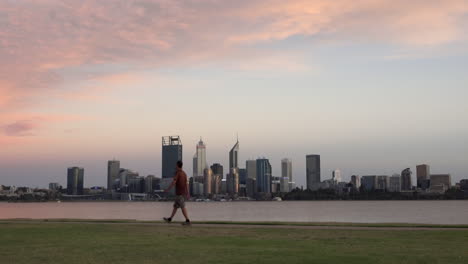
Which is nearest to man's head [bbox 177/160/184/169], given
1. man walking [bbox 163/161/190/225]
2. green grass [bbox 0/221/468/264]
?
man walking [bbox 163/161/190/225]

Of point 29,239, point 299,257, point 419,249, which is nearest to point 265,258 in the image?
point 299,257

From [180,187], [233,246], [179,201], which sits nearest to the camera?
[233,246]

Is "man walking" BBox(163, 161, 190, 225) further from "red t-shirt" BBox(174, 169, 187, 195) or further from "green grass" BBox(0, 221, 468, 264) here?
"green grass" BBox(0, 221, 468, 264)

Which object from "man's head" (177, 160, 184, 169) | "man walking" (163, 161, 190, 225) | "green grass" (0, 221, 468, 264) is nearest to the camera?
"green grass" (0, 221, 468, 264)

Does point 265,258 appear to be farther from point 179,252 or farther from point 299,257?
point 179,252

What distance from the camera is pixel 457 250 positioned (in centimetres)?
1352

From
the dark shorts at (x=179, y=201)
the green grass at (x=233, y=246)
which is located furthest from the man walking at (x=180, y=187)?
the green grass at (x=233, y=246)

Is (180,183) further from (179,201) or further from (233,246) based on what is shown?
(233,246)

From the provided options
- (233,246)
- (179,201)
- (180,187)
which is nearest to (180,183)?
(180,187)

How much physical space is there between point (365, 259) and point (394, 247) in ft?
8.09

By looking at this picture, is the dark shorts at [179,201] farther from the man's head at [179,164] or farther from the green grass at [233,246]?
the green grass at [233,246]

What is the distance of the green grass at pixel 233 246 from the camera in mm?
12219

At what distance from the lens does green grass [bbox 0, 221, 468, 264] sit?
12219 mm

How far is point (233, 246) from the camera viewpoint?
574 inches
